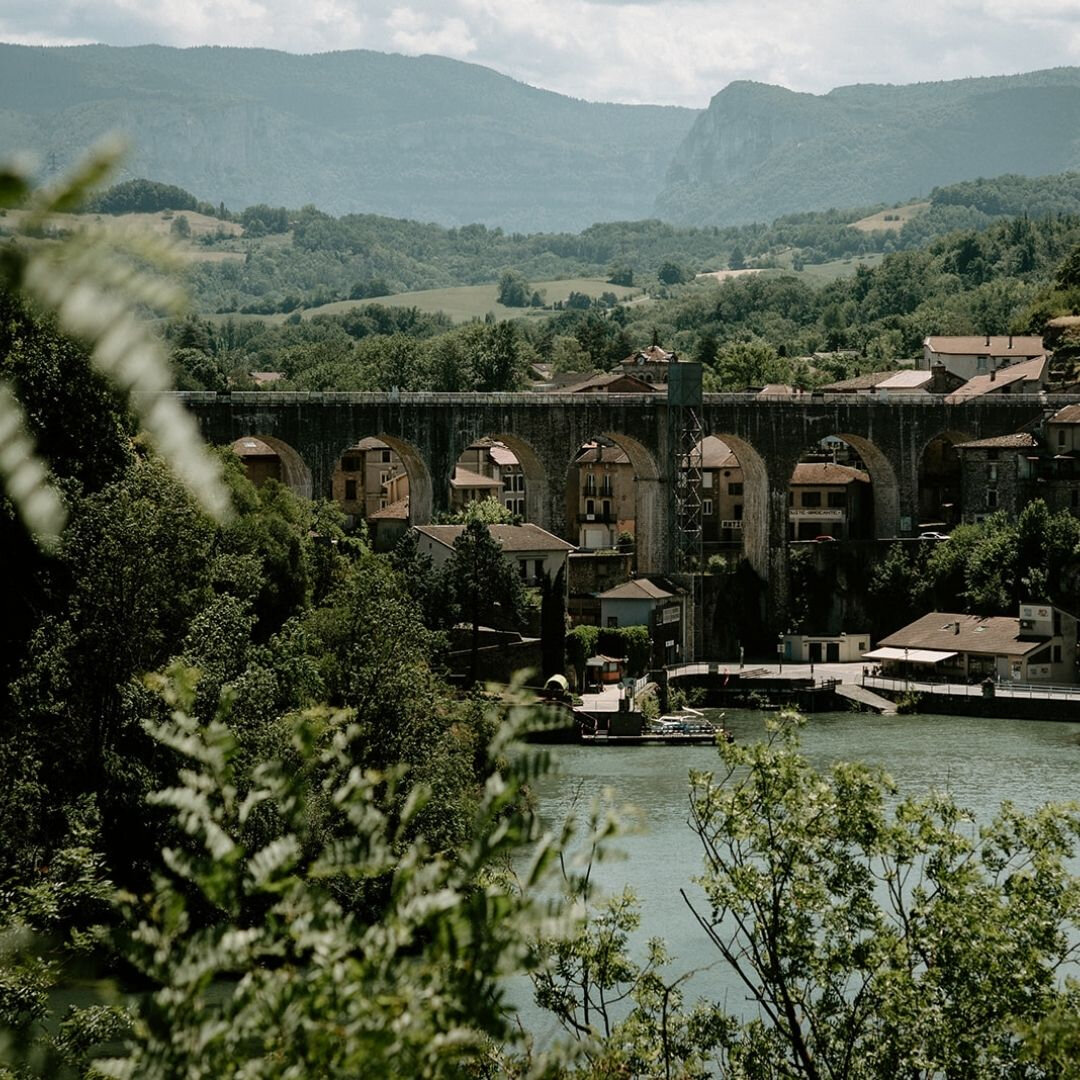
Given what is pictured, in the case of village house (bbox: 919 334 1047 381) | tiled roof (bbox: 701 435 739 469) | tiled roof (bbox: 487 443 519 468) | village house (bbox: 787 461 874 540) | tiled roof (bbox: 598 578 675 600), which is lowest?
tiled roof (bbox: 598 578 675 600)

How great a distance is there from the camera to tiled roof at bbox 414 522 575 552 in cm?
6219

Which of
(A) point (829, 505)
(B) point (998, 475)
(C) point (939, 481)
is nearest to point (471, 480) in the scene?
(A) point (829, 505)

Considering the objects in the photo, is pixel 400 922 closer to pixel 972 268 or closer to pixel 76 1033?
pixel 76 1033

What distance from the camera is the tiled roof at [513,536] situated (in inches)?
2448

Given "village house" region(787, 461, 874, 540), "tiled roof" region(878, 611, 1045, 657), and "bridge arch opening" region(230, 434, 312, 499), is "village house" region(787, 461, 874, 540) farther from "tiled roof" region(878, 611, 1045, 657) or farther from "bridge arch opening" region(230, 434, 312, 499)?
"bridge arch opening" region(230, 434, 312, 499)

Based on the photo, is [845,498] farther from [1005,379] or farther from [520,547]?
[520,547]

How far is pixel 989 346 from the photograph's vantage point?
Result: 93.7 meters

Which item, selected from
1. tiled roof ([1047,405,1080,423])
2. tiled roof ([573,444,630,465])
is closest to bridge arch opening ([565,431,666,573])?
tiled roof ([573,444,630,465])

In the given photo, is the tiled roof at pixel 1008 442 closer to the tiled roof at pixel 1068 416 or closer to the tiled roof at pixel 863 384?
the tiled roof at pixel 1068 416

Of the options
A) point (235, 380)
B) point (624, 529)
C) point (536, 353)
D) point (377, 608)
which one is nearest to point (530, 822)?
point (377, 608)

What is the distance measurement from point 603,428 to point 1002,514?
1478cm

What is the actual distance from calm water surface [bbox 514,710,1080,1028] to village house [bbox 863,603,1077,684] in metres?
4.57

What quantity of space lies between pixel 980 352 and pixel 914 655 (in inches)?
1329

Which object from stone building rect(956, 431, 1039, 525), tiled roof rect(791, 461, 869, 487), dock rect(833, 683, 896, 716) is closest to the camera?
dock rect(833, 683, 896, 716)
